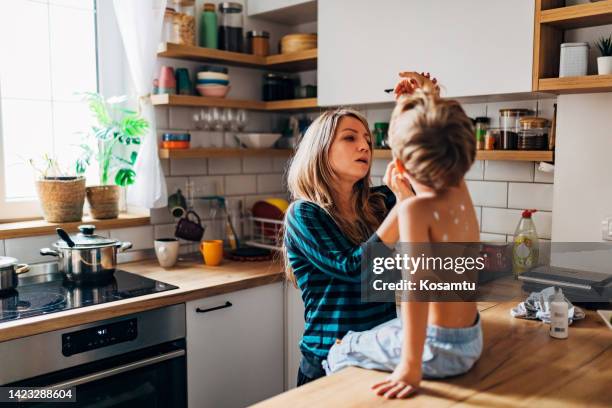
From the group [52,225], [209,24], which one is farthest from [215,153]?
[52,225]

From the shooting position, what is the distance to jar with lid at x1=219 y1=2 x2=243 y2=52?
9.68ft

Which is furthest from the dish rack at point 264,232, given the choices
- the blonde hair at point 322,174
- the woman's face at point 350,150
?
the woman's face at point 350,150

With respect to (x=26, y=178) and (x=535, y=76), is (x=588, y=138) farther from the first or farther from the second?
(x=26, y=178)

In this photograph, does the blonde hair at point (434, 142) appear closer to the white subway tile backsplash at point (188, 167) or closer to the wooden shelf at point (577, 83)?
the wooden shelf at point (577, 83)

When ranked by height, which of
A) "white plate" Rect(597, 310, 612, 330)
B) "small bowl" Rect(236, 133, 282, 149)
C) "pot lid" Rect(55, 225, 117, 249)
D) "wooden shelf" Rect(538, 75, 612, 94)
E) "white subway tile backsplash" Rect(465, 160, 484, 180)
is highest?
"wooden shelf" Rect(538, 75, 612, 94)

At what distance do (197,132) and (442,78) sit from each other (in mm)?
1268

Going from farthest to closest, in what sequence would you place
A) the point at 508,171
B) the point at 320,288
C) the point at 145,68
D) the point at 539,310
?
the point at 145,68, the point at 508,171, the point at 539,310, the point at 320,288

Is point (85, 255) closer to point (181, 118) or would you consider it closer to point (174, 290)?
point (174, 290)

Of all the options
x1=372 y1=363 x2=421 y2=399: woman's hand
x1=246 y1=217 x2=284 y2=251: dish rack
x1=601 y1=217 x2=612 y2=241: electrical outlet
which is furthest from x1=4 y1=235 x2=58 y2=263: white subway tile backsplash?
x1=601 y1=217 x2=612 y2=241: electrical outlet

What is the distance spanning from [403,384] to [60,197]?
6.01 ft

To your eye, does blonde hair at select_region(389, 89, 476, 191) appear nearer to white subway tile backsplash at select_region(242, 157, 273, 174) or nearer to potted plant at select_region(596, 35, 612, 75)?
potted plant at select_region(596, 35, 612, 75)

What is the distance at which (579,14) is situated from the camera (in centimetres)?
197

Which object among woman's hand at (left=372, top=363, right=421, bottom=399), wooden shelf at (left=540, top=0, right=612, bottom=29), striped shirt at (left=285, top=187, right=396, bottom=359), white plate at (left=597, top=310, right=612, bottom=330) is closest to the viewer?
woman's hand at (left=372, top=363, right=421, bottom=399)

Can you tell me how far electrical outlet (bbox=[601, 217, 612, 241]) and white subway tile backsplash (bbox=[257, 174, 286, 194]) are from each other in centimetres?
167
